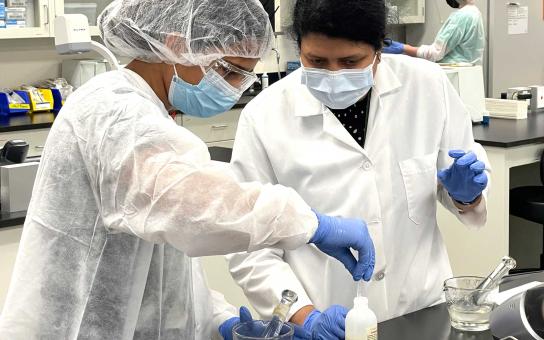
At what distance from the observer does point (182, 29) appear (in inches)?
50.0

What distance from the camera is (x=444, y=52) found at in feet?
16.5

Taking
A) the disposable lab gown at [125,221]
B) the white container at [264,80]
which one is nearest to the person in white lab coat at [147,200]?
the disposable lab gown at [125,221]

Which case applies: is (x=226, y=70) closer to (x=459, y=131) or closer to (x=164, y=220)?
(x=164, y=220)

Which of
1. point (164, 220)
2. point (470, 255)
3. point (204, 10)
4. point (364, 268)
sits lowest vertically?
point (470, 255)

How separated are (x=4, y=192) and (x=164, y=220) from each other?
57.0 inches

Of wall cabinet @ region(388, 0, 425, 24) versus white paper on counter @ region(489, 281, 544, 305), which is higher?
wall cabinet @ region(388, 0, 425, 24)

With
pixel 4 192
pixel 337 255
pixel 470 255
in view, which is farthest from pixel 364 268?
pixel 470 255

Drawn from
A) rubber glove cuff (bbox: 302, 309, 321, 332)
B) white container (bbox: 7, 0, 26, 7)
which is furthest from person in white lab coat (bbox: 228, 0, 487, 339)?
white container (bbox: 7, 0, 26, 7)

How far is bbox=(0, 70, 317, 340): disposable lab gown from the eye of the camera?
1.10 m

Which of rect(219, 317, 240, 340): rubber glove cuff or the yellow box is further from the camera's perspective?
the yellow box

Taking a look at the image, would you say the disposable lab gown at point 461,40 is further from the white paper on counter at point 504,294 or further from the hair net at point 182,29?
the hair net at point 182,29

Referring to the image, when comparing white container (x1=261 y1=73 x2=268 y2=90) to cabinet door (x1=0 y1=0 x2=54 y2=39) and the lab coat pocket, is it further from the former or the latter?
the lab coat pocket

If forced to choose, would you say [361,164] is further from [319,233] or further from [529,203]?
[529,203]

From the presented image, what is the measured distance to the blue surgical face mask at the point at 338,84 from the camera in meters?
1.64
